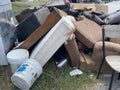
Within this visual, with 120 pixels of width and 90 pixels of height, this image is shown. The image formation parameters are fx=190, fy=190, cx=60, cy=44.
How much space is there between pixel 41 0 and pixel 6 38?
23.8 ft

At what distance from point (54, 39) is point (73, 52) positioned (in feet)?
1.46

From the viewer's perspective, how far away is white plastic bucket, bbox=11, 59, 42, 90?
249 centimetres

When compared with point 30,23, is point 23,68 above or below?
below

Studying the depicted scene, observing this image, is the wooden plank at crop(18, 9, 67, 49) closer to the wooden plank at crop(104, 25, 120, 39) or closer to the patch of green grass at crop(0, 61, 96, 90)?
the patch of green grass at crop(0, 61, 96, 90)

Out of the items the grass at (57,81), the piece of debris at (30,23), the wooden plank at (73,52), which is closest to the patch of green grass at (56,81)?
the grass at (57,81)

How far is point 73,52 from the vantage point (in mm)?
3043

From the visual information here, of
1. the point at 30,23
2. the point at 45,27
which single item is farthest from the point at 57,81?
the point at 30,23

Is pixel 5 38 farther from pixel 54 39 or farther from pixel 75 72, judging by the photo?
pixel 75 72

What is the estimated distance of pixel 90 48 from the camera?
321 cm

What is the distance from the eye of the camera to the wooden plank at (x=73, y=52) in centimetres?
300

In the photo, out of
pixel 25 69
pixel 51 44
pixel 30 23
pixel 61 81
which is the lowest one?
pixel 61 81

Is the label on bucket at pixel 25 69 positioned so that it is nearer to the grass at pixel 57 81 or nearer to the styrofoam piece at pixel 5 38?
the grass at pixel 57 81

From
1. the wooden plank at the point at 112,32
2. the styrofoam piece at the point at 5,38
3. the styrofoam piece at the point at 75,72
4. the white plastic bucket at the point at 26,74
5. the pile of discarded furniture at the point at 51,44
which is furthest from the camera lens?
the styrofoam piece at the point at 5,38

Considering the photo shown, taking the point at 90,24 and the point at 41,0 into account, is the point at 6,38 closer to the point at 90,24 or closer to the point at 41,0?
the point at 90,24
